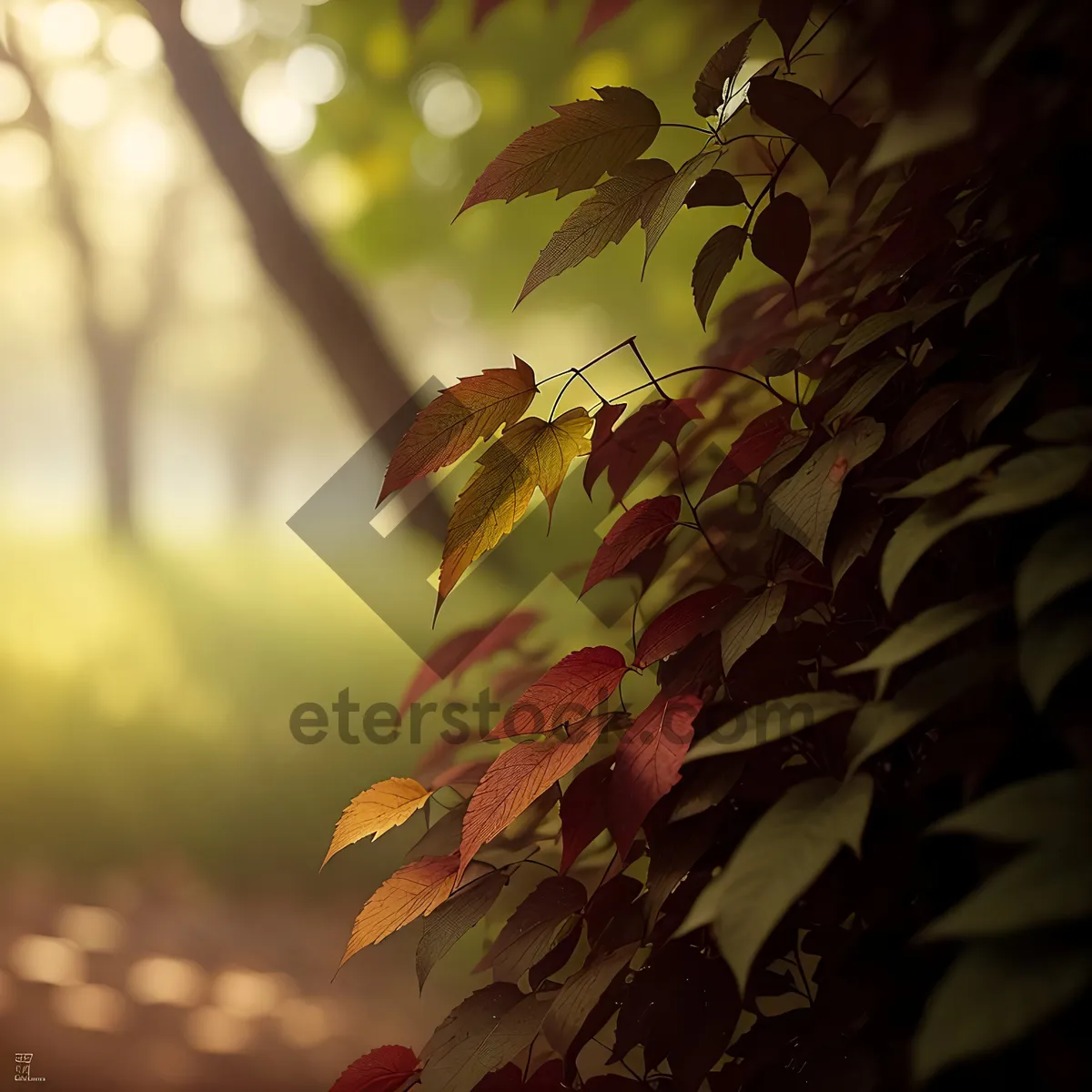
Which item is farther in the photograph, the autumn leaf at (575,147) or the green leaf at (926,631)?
the autumn leaf at (575,147)

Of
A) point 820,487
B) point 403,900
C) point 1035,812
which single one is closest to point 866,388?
point 820,487

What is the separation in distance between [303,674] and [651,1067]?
0.62 m

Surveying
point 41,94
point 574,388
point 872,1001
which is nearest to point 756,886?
point 872,1001

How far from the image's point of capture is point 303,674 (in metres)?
0.98

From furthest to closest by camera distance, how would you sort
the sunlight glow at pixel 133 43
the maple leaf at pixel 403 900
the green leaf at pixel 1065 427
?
1. the sunlight glow at pixel 133 43
2. the maple leaf at pixel 403 900
3. the green leaf at pixel 1065 427

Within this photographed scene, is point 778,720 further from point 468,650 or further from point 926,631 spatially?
point 468,650

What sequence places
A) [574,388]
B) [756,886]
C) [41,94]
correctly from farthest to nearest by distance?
[41,94]
[574,388]
[756,886]

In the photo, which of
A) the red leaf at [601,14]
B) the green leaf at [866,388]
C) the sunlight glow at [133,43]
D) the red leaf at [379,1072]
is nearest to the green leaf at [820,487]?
the green leaf at [866,388]

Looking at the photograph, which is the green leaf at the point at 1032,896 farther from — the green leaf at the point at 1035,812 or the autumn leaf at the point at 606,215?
the autumn leaf at the point at 606,215

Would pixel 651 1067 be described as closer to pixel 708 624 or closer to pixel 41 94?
pixel 708 624

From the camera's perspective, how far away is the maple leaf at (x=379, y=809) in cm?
62

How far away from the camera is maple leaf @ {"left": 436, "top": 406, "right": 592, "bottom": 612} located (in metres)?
0.54

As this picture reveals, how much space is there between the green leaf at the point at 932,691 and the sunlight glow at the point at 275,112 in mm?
946

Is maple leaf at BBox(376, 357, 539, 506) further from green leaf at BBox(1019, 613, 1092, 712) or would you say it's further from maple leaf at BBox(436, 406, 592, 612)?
green leaf at BBox(1019, 613, 1092, 712)
